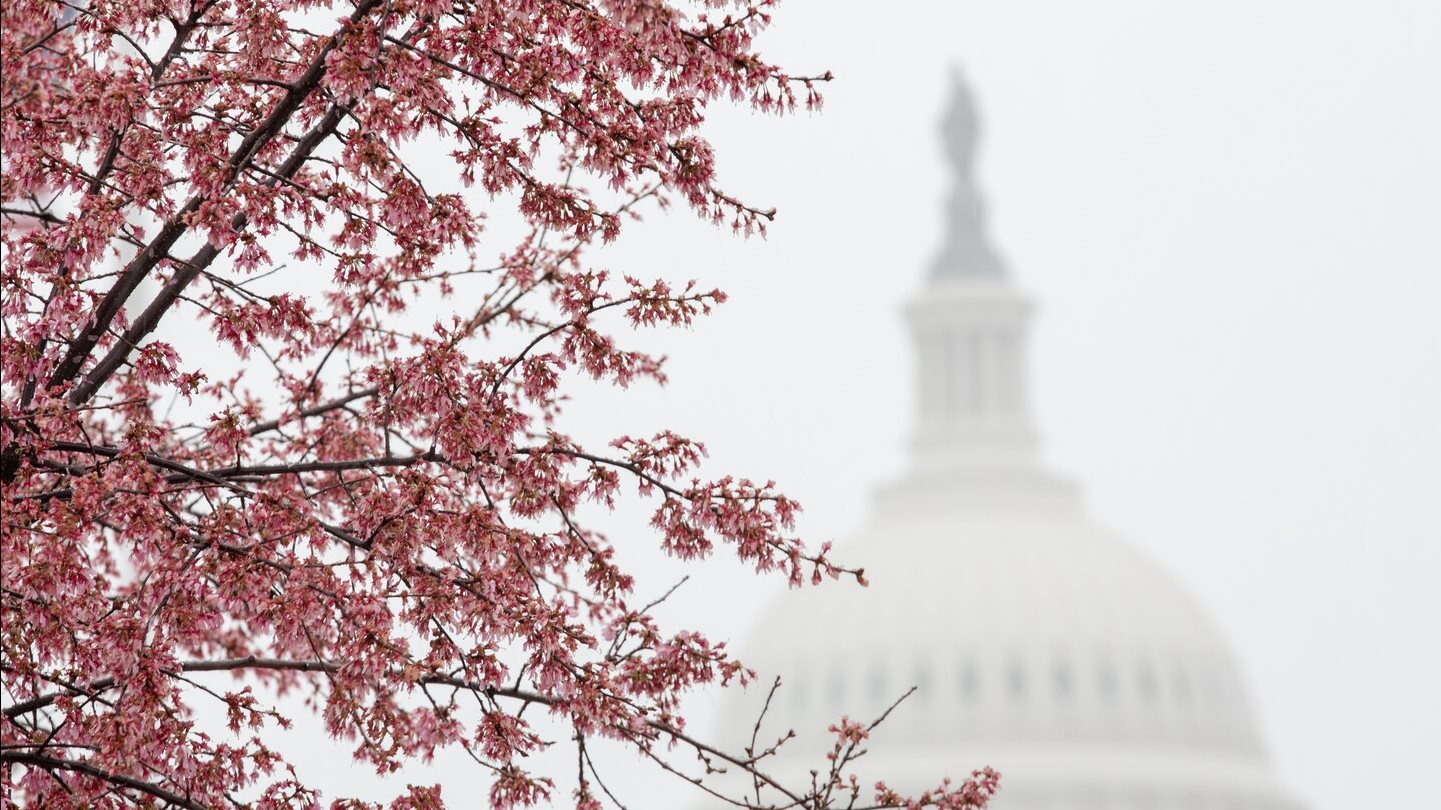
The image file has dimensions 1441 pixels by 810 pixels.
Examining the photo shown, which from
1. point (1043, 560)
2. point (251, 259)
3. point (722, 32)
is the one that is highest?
point (1043, 560)

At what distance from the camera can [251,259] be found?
33.3 feet

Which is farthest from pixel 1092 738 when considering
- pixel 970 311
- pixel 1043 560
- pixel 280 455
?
pixel 280 455

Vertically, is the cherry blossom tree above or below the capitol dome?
below

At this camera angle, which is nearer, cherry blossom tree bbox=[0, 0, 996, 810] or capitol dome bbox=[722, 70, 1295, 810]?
cherry blossom tree bbox=[0, 0, 996, 810]

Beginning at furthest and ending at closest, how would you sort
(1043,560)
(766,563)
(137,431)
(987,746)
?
(1043,560), (987,746), (766,563), (137,431)

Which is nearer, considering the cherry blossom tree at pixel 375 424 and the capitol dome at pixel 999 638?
the cherry blossom tree at pixel 375 424

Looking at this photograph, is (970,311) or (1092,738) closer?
(1092,738)

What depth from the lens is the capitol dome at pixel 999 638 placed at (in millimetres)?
149875

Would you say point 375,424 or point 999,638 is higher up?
point 999,638

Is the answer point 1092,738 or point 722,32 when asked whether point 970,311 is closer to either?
point 1092,738

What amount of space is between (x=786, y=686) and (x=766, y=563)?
148007 mm

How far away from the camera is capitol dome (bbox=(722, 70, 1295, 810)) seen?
5901 inches

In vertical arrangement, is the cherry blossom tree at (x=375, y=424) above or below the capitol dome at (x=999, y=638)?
below

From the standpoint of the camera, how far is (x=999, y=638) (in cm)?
15988
